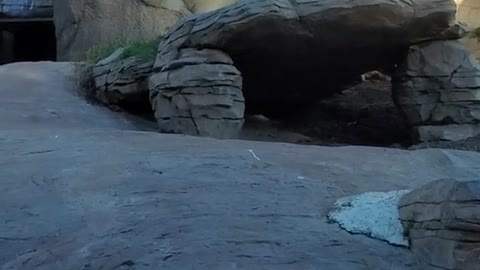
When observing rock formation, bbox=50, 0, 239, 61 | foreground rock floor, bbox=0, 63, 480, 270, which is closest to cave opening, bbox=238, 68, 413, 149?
foreground rock floor, bbox=0, 63, 480, 270

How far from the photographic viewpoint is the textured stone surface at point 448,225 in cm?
232

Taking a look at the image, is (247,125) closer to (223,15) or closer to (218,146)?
(223,15)

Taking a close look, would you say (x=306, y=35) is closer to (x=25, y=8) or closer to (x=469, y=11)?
(x=469, y=11)

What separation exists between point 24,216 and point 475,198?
5.80ft

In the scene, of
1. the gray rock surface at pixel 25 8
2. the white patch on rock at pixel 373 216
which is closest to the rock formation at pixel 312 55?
the white patch on rock at pixel 373 216

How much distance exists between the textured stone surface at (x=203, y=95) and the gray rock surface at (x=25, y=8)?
27.7 ft

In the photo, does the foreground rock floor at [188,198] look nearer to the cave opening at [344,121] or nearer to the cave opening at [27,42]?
the cave opening at [344,121]

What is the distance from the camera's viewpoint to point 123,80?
7.32m

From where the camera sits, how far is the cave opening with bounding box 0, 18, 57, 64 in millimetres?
15633

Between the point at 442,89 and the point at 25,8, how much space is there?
9557mm

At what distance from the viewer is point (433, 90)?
22.8 feet

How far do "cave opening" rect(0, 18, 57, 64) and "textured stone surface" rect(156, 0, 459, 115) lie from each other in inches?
358

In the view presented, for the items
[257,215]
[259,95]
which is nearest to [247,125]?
[259,95]

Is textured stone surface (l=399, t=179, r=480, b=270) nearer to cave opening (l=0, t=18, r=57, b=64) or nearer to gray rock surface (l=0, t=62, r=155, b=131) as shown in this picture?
gray rock surface (l=0, t=62, r=155, b=131)
